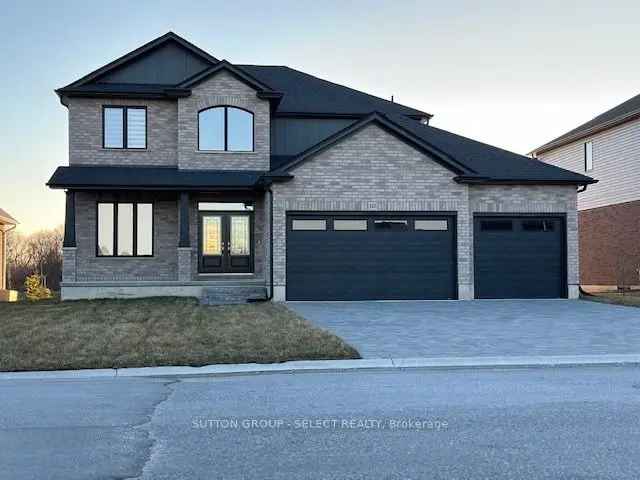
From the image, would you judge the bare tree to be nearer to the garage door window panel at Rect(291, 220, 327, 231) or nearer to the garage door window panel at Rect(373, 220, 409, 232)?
the garage door window panel at Rect(291, 220, 327, 231)

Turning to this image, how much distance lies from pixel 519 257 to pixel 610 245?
35.1 ft

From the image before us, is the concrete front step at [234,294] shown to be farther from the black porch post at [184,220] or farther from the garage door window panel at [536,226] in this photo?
the garage door window panel at [536,226]

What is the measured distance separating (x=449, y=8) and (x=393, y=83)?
11.0 metres

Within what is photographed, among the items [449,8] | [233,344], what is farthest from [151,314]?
[449,8]

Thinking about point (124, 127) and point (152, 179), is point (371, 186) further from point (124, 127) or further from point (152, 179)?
point (124, 127)

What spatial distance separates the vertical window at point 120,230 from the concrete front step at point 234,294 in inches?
126

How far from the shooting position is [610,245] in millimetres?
28828

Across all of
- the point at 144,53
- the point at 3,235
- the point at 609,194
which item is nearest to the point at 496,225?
the point at 609,194

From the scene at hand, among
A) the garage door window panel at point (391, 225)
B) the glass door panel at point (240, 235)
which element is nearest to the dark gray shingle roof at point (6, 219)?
the glass door panel at point (240, 235)

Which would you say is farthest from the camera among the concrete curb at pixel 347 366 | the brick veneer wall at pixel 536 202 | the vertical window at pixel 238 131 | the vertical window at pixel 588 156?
the vertical window at pixel 588 156

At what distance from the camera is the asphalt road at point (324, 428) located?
4.72 m

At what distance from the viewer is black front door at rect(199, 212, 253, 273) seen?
866 inches

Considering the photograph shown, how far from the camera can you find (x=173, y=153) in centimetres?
2211

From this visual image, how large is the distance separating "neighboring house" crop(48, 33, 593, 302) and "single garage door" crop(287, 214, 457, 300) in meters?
0.04
